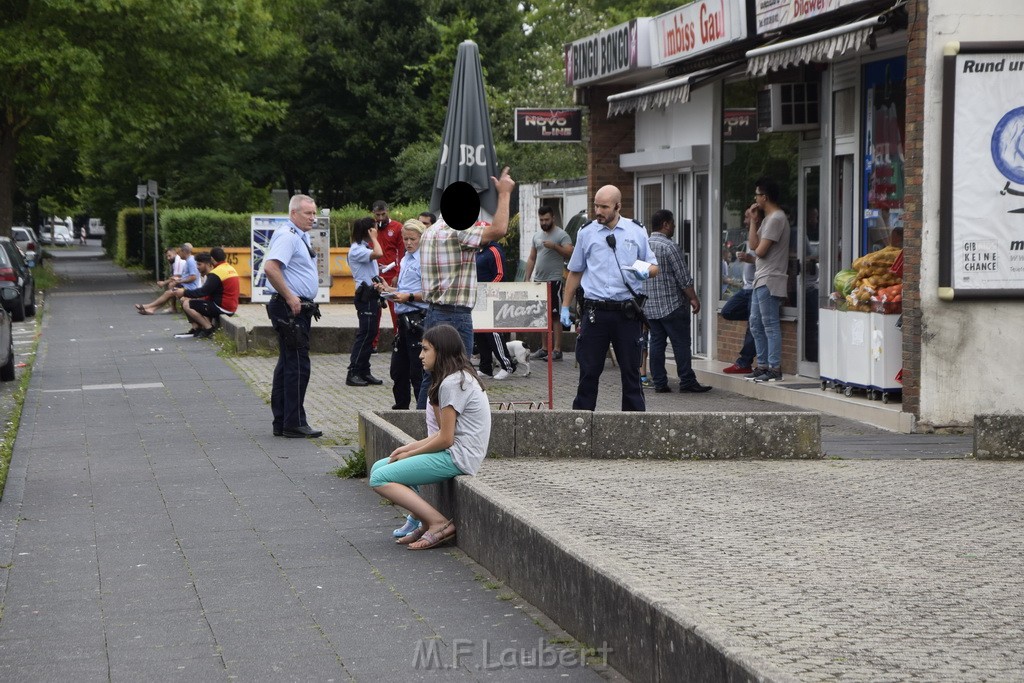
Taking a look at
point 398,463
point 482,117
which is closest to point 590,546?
point 398,463

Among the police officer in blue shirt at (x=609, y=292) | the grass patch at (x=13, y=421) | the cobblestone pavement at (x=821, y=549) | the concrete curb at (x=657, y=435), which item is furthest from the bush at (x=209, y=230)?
the cobblestone pavement at (x=821, y=549)

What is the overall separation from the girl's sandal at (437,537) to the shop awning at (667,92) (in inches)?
308

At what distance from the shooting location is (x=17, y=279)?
27.3 metres

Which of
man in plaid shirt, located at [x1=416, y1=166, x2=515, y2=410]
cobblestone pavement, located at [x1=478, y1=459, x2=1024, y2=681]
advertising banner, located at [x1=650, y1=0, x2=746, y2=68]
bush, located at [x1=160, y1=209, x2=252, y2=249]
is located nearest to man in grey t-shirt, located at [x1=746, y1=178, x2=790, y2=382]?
advertising banner, located at [x1=650, y1=0, x2=746, y2=68]

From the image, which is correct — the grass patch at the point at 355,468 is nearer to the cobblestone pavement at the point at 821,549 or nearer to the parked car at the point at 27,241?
the cobblestone pavement at the point at 821,549

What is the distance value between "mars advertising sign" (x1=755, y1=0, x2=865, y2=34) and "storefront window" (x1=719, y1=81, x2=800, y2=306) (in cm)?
124

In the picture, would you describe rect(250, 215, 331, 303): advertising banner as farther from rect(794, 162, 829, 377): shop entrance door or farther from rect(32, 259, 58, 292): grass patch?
rect(794, 162, 829, 377): shop entrance door

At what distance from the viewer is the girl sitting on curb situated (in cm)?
709

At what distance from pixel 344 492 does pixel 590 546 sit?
347 centimetres

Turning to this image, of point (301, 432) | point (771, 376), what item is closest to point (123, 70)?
point (771, 376)

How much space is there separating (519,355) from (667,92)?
10.5ft

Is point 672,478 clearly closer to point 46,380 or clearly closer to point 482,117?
point 482,117

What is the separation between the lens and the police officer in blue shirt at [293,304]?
1086 cm

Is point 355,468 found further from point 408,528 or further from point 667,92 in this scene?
point 667,92
